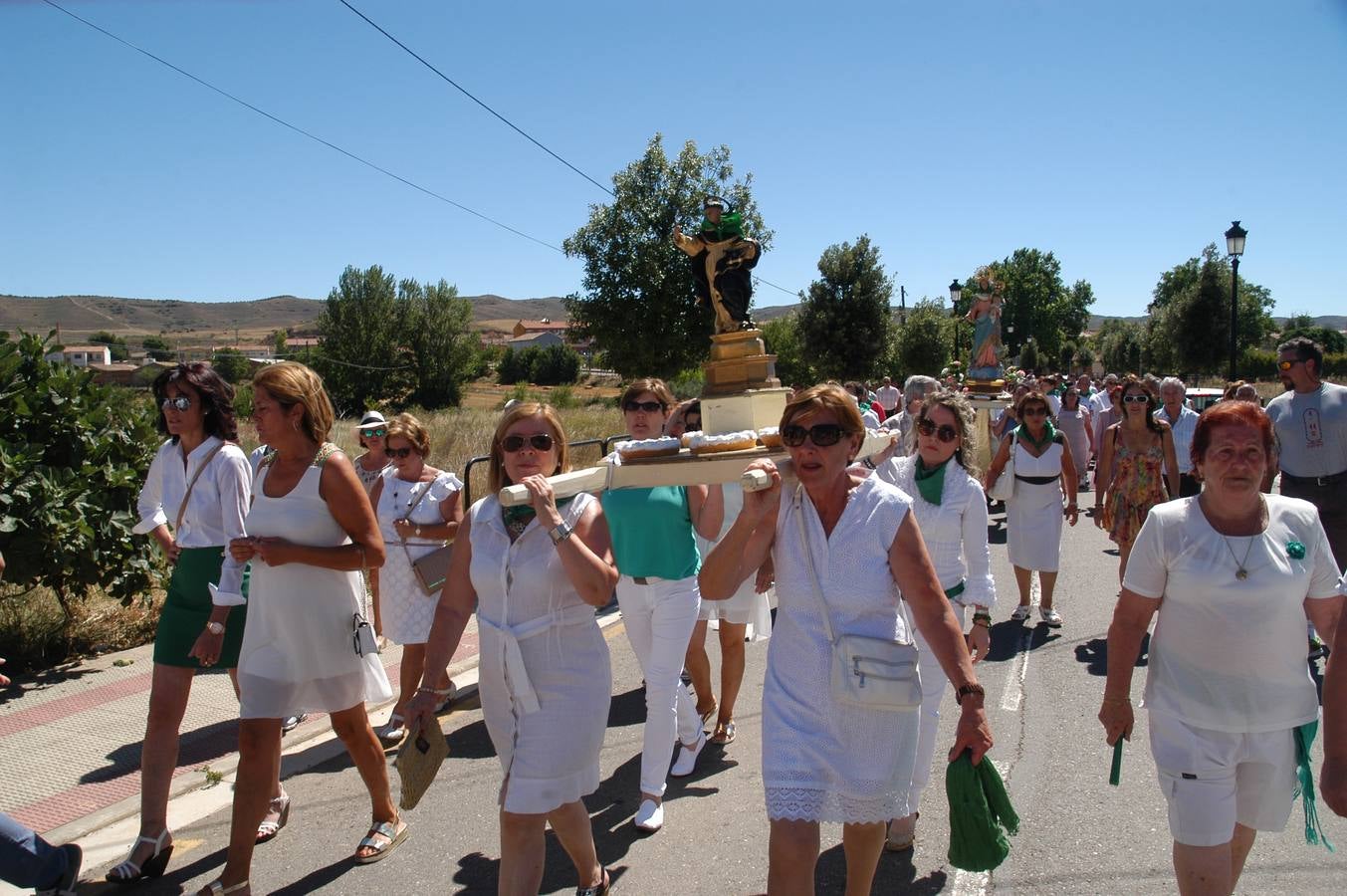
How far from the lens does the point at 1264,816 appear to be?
10.1 feet

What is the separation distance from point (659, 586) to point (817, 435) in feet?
6.37

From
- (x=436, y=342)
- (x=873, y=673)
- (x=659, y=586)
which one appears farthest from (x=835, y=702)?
(x=436, y=342)

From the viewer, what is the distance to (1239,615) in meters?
3.05

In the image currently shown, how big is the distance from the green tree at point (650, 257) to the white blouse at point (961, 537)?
75.6ft

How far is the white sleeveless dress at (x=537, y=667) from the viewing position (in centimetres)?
326

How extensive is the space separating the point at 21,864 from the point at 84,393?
4.44m

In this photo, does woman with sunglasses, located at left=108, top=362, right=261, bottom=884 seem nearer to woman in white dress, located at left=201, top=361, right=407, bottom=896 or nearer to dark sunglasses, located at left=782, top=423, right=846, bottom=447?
woman in white dress, located at left=201, top=361, right=407, bottom=896

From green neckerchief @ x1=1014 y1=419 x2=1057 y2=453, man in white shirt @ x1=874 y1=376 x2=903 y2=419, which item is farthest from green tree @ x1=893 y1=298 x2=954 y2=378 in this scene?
green neckerchief @ x1=1014 y1=419 x2=1057 y2=453

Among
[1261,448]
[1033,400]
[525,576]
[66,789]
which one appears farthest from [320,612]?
[1033,400]

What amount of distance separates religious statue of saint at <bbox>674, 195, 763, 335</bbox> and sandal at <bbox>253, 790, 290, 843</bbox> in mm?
3078

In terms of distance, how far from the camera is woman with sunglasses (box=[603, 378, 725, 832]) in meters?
4.57

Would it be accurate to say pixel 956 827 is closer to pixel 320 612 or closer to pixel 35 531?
pixel 320 612

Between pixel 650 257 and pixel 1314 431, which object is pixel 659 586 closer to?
pixel 1314 431

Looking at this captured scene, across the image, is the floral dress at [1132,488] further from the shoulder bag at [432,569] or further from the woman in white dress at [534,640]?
the woman in white dress at [534,640]
